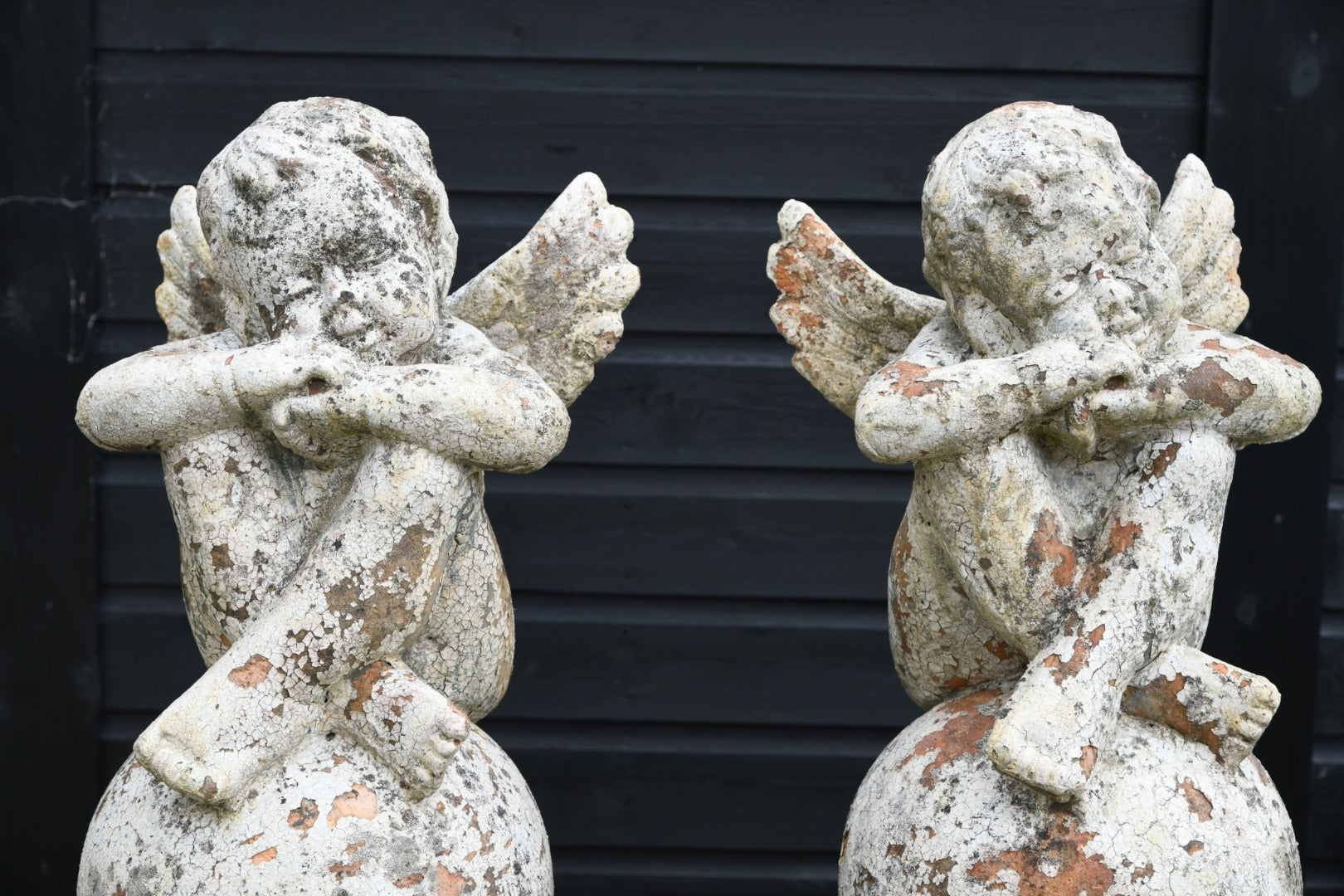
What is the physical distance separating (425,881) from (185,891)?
0.93 ft

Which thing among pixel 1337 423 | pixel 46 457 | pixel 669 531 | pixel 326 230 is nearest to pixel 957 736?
pixel 326 230

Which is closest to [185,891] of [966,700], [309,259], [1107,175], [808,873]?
[309,259]

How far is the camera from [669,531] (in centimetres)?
317

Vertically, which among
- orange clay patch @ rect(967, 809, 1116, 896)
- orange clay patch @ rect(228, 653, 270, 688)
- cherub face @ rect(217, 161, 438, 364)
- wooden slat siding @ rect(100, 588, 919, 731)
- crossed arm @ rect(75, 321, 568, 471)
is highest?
cherub face @ rect(217, 161, 438, 364)

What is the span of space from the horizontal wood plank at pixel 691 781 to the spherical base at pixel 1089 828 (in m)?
1.14

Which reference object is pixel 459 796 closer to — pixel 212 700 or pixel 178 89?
pixel 212 700

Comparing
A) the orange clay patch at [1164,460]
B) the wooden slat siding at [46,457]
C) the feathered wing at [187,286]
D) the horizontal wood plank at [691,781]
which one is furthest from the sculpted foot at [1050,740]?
the wooden slat siding at [46,457]

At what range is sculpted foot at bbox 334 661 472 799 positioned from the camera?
1.97 metres

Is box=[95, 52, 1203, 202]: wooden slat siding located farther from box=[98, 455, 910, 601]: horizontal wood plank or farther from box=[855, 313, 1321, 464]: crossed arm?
box=[855, 313, 1321, 464]: crossed arm

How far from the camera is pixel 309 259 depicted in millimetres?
1991

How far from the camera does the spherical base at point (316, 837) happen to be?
6.30 ft

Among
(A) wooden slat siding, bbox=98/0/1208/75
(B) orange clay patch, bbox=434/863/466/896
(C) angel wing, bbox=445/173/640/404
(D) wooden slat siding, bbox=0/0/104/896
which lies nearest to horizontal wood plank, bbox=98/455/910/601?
(D) wooden slat siding, bbox=0/0/104/896

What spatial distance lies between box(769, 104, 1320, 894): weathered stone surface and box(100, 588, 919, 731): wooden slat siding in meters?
1.09

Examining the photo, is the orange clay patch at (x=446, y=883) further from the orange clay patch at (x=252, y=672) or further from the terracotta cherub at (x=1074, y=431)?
the terracotta cherub at (x=1074, y=431)
